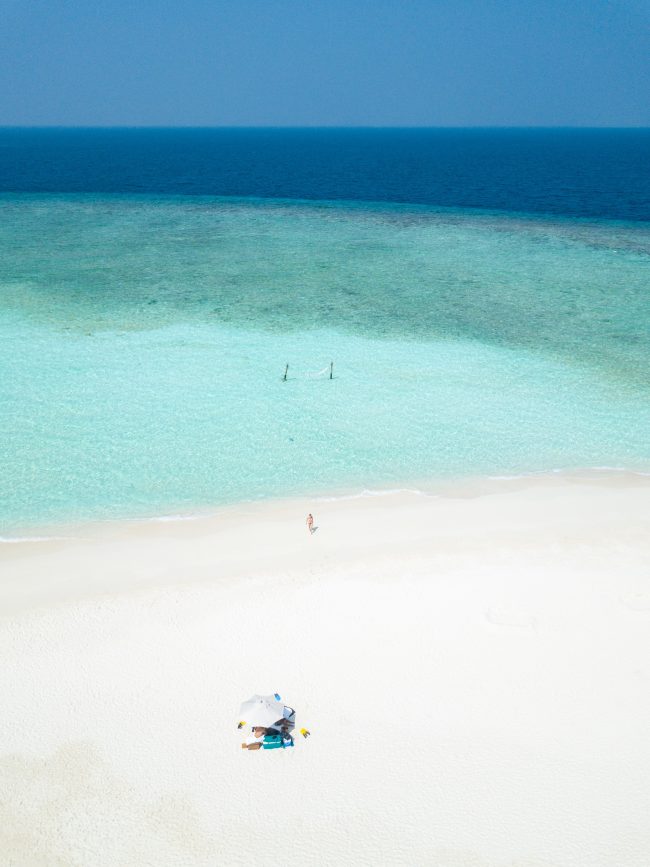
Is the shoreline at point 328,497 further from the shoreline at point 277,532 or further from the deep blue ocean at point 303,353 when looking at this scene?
the deep blue ocean at point 303,353

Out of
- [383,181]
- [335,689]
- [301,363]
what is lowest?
[335,689]

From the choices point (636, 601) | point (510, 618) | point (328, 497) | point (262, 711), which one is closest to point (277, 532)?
point (328, 497)

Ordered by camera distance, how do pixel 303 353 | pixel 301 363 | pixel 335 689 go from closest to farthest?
pixel 335 689
pixel 301 363
pixel 303 353

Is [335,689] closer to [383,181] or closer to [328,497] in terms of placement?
[328,497]

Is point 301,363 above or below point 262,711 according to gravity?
above

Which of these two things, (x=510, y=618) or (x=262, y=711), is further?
(x=510, y=618)

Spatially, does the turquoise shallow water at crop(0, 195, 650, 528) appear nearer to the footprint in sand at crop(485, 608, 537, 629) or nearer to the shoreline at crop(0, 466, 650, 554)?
the shoreline at crop(0, 466, 650, 554)

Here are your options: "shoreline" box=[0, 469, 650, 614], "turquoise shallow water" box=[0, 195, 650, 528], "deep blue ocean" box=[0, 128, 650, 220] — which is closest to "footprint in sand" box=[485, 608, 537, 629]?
"shoreline" box=[0, 469, 650, 614]
